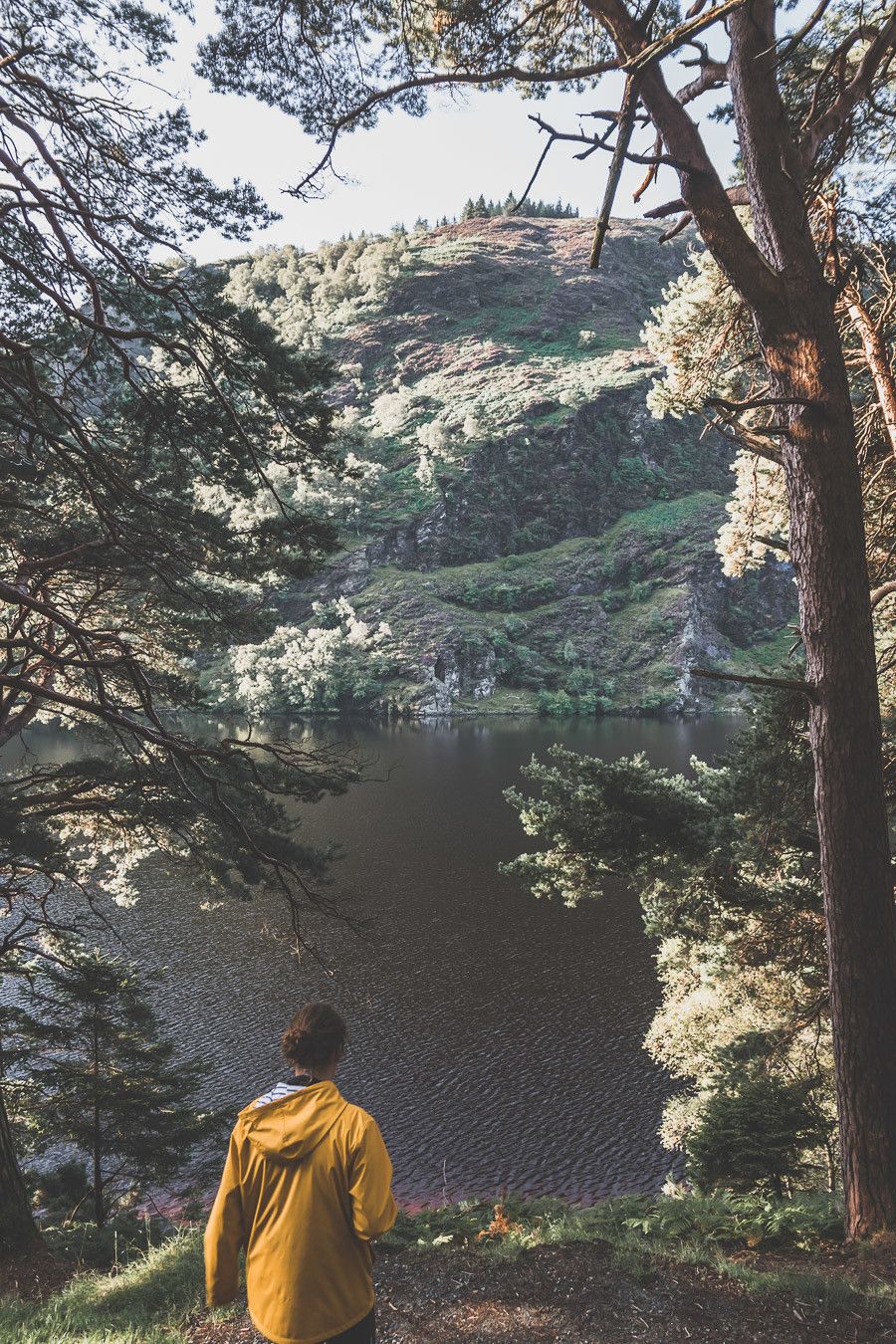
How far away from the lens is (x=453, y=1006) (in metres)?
16.3

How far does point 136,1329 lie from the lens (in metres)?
3.36

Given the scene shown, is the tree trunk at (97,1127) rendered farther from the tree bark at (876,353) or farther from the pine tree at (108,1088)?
the tree bark at (876,353)

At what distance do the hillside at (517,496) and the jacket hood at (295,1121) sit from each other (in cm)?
4779

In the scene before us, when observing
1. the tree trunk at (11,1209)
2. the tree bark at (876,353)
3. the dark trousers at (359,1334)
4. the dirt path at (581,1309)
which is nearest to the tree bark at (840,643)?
the dirt path at (581,1309)

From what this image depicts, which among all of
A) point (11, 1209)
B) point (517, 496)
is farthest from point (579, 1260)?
point (517, 496)

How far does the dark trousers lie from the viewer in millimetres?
2010

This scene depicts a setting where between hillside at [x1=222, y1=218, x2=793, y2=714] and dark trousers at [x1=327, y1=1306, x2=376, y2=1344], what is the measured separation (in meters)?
47.9

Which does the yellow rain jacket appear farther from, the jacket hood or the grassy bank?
the grassy bank

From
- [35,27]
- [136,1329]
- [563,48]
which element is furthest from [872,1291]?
[35,27]

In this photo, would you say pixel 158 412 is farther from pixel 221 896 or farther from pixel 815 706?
pixel 221 896

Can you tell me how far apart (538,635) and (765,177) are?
235 ft

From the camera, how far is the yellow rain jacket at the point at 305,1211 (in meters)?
1.93

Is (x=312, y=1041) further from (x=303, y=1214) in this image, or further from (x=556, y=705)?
(x=556, y=705)

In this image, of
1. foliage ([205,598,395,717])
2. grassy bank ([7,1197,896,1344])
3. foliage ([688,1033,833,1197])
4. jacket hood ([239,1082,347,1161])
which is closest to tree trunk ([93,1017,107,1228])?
grassy bank ([7,1197,896,1344])
